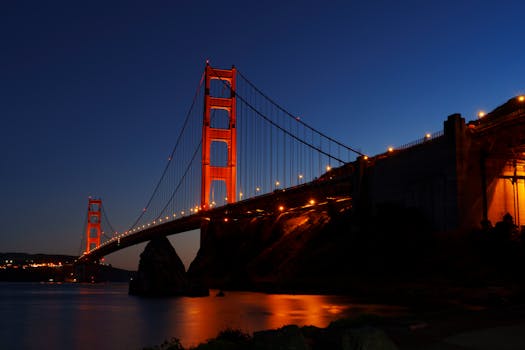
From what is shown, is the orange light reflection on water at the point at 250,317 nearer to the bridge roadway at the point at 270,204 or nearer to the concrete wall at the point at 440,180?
the concrete wall at the point at 440,180

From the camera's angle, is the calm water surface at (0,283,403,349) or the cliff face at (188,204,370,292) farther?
the cliff face at (188,204,370,292)

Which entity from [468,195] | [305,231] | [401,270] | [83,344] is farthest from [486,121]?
[83,344]

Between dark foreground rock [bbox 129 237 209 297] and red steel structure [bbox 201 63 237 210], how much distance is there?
21.8 meters

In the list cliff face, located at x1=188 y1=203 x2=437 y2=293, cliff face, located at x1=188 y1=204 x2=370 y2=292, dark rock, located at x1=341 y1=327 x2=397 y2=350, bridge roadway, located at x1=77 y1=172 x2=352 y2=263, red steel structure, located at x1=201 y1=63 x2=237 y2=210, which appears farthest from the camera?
red steel structure, located at x1=201 y1=63 x2=237 y2=210

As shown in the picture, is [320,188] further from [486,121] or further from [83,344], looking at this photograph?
[83,344]

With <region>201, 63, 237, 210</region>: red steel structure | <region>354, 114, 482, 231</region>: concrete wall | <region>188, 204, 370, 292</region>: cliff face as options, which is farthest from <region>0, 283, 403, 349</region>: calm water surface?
<region>201, 63, 237, 210</region>: red steel structure

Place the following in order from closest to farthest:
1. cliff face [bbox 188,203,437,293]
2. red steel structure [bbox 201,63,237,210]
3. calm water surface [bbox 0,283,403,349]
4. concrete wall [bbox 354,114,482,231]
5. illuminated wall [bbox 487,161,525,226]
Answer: calm water surface [bbox 0,283,403,349], concrete wall [bbox 354,114,482,231], illuminated wall [bbox 487,161,525,226], cliff face [bbox 188,203,437,293], red steel structure [bbox 201,63,237,210]

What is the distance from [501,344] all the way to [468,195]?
29595 mm

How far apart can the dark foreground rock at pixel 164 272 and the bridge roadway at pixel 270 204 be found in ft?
46.8

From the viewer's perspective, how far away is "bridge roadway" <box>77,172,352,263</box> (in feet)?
190

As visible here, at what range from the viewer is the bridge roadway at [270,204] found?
5783cm

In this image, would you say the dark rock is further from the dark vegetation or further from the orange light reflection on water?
the orange light reflection on water

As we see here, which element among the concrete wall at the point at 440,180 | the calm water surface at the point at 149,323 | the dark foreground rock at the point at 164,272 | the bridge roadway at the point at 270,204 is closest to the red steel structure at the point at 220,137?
the bridge roadway at the point at 270,204

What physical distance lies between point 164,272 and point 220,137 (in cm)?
3142
